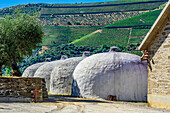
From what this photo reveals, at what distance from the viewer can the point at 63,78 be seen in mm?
40906

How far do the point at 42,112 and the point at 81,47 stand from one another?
122m

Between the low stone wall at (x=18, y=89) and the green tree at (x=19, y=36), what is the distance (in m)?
6.68

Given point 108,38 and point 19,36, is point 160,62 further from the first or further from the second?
point 108,38

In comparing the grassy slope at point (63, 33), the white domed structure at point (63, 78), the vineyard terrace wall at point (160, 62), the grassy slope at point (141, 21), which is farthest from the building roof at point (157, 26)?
the grassy slope at point (141, 21)

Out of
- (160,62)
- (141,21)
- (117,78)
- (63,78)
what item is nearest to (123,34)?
(141,21)

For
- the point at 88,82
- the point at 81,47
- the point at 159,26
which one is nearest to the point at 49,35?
the point at 81,47

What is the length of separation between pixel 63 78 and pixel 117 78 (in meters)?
Result: 11.5

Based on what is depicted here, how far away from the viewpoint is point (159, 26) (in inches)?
747

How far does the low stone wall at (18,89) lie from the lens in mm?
21938

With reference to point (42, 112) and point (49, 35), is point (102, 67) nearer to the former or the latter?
point (42, 112)

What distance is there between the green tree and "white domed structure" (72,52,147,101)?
22.2 ft

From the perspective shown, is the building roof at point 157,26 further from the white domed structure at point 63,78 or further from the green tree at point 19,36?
the white domed structure at point 63,78

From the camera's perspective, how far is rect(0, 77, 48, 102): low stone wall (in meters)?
21.9

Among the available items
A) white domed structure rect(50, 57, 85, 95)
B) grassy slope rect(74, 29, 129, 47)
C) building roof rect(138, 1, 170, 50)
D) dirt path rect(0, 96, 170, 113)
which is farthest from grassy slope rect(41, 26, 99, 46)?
dirt path rect(0, 96, 170, 113)
